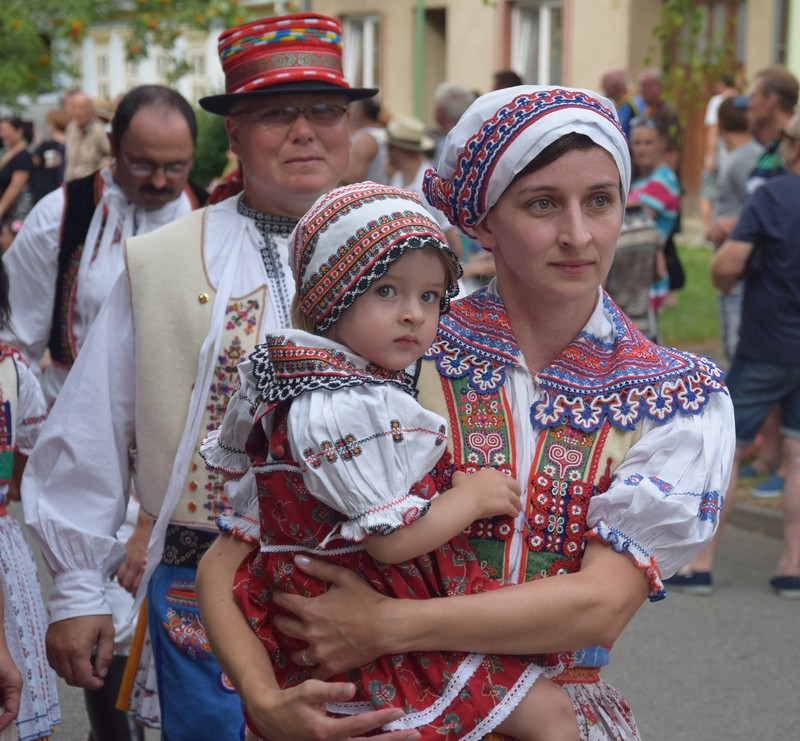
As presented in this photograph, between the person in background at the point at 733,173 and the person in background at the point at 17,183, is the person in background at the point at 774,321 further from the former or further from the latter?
the person in background at the point at 17,183

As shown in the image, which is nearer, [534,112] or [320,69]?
[534,112]

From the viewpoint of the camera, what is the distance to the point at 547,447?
230 cm

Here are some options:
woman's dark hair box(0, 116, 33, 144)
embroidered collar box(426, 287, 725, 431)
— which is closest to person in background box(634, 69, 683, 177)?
embroidered collar box(426, 287, 725, 431)

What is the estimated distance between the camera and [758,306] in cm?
678

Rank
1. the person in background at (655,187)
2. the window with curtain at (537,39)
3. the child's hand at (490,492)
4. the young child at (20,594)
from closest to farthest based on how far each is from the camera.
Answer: the child's hand at (490,492) → the young child at (20,594) → the person in background at (655,187) → the window with curtain at (537,39)

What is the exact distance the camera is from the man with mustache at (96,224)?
175 inches

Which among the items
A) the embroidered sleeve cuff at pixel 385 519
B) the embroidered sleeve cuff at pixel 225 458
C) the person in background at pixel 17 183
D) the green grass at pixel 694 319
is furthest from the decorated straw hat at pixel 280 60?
the person in background at pixel 17 183

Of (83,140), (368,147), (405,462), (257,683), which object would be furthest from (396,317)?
(83,140)

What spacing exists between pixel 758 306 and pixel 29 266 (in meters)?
3.81

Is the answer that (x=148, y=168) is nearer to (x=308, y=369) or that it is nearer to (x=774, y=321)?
(x=308, y=369)

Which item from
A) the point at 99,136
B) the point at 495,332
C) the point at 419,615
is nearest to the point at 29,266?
the point at 495,332

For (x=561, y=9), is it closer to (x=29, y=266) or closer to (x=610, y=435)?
(x=29, y=266)

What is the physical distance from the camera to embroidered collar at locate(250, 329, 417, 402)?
6.89 ft

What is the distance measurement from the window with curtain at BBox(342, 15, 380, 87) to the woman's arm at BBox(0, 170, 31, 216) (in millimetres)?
→ 10466
